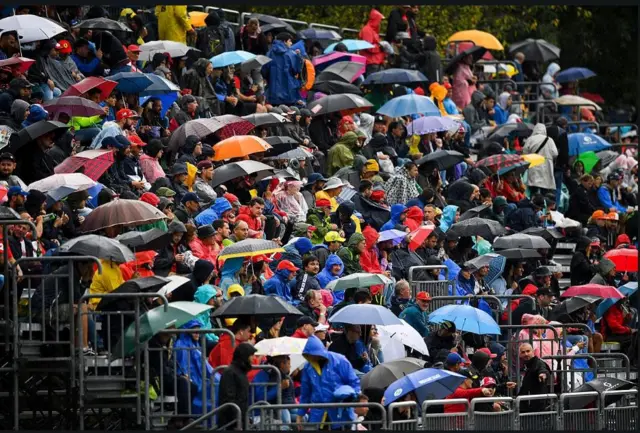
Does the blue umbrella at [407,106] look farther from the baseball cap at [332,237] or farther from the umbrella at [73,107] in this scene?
the umbrella at [73,107]

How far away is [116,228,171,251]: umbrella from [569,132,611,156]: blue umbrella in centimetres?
1570

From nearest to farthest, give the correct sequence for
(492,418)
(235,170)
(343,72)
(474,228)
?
(492,418), (235,170), (474,228), (343,72)

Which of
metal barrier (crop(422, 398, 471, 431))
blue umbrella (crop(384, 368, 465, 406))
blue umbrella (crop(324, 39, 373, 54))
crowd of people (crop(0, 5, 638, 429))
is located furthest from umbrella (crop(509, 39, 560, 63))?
metal barrier (crop(422, 398, 471, 431))

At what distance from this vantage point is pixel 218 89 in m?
32.3

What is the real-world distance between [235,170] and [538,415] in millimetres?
7269

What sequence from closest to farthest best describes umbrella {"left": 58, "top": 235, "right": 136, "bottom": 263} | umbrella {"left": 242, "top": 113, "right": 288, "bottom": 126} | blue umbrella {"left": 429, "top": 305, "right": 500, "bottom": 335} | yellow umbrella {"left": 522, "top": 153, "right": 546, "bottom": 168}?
umbrella {"left": 58, "top": 235, "right": 136, "bottom": 263} → blue umbrella {"left": 429, "top": 305, "right": 500, "bottom": 335} → umbrella {"left": 242, "top": 113, "right": 288, "bottom": 126} → yellow umbrella {"left": 522, "top": 153, "right": 546, "bottom": 168}

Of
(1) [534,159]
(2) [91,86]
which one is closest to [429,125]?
(1) [534,159]

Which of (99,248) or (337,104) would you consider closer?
(99,248)

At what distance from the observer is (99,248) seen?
21734 millimetres

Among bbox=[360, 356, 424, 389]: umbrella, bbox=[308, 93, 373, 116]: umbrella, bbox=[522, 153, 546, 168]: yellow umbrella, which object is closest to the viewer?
bbox=[360, 356, 424, 389]: umbrella

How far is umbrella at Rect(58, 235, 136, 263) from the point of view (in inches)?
854

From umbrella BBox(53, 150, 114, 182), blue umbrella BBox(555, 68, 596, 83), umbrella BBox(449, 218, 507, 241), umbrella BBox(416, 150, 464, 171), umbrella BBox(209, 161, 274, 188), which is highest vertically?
blue umbrella BBox(555, 68, 596, 83)

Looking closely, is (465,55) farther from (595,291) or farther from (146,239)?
(146,239)

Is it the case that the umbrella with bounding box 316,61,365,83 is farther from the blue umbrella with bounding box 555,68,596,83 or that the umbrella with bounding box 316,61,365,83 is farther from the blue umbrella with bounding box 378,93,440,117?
the blue umbrella with bounding box 555,68,596,83
